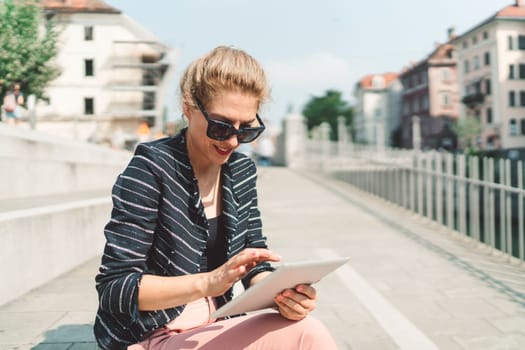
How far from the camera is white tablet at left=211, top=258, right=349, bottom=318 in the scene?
1631 mm

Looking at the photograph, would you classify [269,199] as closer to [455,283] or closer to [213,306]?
[455,283]

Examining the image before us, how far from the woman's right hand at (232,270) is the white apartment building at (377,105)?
90945mm

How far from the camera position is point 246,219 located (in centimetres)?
218

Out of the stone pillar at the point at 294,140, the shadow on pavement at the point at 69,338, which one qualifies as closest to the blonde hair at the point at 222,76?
the shadow on pavement at the point at 69,338

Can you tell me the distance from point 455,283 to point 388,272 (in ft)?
2.24

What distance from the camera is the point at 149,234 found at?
71.4 inches

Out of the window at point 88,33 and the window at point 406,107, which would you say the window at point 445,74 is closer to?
the window at point 406,107

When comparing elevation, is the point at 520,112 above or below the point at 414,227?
above

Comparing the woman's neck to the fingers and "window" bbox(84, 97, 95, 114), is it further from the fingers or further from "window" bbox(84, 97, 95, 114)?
"window" bbox(84, 97, 95, 114)

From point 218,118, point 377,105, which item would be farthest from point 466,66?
point 218,118

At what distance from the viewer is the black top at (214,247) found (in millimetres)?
2025

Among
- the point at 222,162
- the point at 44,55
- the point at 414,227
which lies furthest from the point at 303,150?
the point at 222,162

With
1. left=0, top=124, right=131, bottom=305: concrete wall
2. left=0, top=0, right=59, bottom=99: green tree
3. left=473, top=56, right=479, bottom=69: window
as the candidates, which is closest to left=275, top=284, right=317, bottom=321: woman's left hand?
left=0, top=124, right=131, bottom=305: concrete wall

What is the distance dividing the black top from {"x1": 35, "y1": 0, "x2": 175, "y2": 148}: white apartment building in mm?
16046
